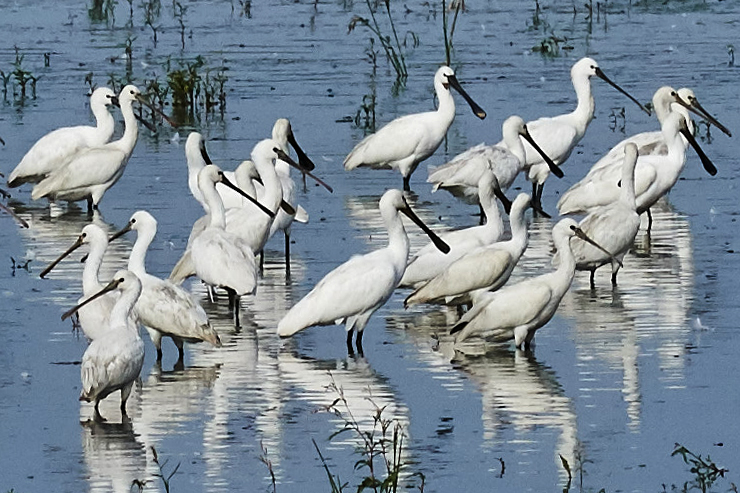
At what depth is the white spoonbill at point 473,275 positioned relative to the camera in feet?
39.2

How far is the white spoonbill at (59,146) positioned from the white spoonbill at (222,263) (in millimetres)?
4395

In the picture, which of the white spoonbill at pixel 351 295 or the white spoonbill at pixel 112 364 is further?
the white spoonbill at pixel 351 295

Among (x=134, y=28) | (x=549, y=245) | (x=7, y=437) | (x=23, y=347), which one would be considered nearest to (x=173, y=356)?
(x=23, y=347)

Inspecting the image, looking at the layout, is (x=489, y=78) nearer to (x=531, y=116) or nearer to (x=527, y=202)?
(x=531, y=116)

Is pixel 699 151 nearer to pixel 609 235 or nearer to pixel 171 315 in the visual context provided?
pixel 609 235

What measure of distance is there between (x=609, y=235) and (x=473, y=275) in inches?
61.5

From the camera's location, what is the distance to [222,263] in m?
12.1

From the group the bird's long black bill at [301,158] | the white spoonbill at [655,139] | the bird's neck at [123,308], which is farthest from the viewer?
the bird's long black bill at [301,158]

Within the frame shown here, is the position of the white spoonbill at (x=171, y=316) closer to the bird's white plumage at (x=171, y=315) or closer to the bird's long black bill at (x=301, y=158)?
the bird's white plumage at (x=171, y=315)

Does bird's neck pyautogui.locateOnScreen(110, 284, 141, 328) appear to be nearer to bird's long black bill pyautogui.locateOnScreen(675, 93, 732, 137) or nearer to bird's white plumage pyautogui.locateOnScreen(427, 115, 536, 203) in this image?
bird's white plumage pyautogui.locateOnScreen(427, 115, 536, 203)

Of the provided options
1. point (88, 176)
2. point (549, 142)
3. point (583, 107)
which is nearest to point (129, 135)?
point (88, 176)

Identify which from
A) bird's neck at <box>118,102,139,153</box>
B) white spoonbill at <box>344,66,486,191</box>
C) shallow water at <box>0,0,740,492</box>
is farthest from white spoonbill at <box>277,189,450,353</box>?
white spoonbill at <box>344,66,486,191</box>

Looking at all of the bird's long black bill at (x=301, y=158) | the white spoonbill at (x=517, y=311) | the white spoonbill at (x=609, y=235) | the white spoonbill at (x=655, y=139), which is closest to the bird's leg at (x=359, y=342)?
the white spoonbill at (x=517, y=311)

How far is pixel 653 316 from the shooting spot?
12016mm
